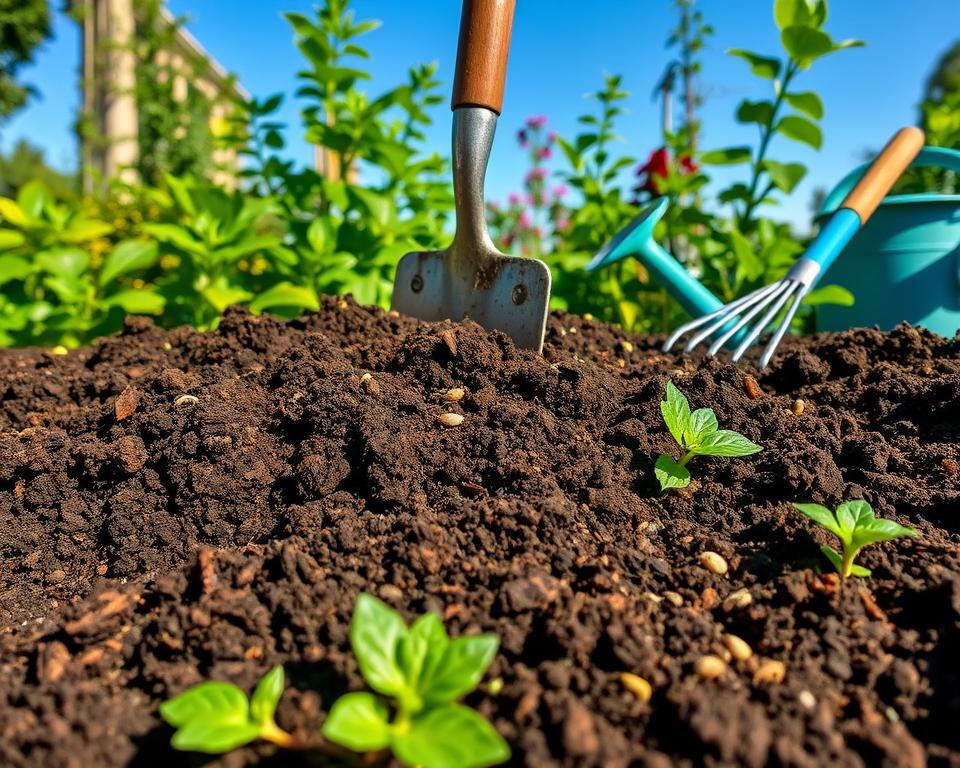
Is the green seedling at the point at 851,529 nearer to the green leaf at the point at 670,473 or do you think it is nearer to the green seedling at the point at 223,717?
the green leaf at the point at 670,473

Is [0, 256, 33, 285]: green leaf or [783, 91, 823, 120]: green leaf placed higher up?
[783, 91, 823, 120]: green leaf

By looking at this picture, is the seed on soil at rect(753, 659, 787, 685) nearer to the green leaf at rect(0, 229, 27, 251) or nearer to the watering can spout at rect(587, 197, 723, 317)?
the watering can spout at rect(587, 197, 723, 317)

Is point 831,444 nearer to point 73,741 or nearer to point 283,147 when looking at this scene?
point 73,741

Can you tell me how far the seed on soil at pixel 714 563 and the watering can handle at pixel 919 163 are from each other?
1694mm

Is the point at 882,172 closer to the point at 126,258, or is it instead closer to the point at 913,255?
the point at 913,255

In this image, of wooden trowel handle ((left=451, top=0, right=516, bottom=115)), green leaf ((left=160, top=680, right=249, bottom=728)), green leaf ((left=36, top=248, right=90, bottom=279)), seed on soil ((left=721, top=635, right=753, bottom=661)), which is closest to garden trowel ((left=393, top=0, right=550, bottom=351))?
wooden trowel handle ((left=451, top=0, right=516, bottom=115))

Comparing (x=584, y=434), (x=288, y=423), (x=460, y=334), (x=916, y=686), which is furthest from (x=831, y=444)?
(x=288, y=423)

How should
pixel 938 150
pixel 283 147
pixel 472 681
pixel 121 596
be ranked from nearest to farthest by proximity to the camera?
pixel 472 681 < pixel 121 596 < pixel 938 150 < pixel 283 147

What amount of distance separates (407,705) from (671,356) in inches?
57.3

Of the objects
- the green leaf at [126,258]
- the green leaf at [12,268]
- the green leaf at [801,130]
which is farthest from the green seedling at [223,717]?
the green leaf at [801,130]

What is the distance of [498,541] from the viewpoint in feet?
3.59

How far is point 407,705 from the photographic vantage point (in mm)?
727

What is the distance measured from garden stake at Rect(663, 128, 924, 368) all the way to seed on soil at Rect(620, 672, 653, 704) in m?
1.09

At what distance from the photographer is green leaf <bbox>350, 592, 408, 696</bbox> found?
739 mm
